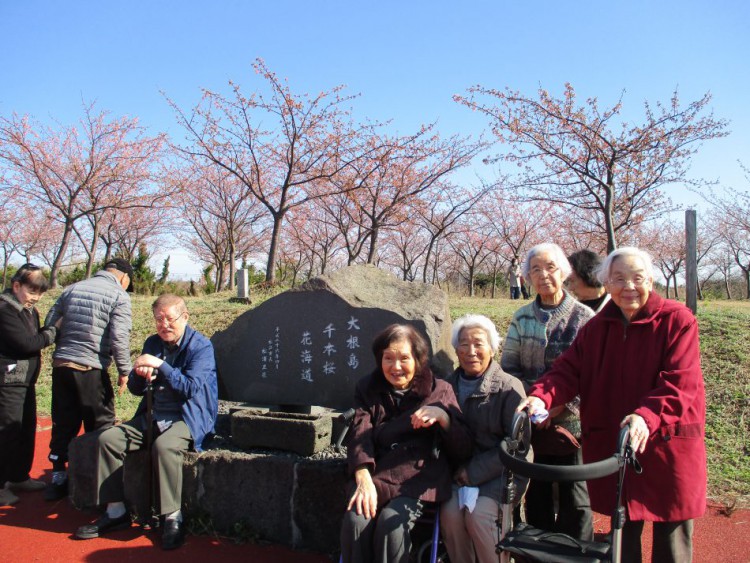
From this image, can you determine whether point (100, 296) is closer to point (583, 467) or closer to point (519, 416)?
point (519, 416)

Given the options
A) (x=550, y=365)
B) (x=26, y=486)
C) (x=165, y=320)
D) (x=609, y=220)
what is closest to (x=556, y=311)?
(x=550, y=365)

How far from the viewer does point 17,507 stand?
12.0 feet

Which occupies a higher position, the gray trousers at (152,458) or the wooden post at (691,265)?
the wooden post at (691,265)

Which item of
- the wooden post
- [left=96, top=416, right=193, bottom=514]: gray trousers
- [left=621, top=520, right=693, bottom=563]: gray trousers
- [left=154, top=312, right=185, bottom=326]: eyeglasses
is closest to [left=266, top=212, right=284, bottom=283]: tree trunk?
the wooden post

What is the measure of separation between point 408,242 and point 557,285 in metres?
22.7

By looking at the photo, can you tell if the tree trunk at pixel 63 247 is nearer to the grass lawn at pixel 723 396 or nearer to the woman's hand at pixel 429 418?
the grass lawn at pixel 723 396

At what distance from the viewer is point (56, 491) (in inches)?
148

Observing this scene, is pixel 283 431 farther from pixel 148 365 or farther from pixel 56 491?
pixel 56 491

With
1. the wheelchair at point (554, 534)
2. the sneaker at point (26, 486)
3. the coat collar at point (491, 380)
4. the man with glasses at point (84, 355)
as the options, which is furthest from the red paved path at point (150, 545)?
the wheelchair at point (554, 534)

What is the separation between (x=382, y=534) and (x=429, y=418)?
1.64 ft

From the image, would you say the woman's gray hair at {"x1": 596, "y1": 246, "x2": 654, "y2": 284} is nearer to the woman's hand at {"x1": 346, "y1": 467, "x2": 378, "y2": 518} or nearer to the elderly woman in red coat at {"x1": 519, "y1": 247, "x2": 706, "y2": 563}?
the elderly woman in red coat at {"x1": 519, "y1": 247, "x2": 706, "y2": 563}

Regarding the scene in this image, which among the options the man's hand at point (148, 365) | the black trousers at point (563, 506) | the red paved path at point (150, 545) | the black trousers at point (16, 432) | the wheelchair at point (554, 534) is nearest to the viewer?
the wheelchair at point (554, 534)

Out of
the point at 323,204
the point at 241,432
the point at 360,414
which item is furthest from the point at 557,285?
the point at 323,204

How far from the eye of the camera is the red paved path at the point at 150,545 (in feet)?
9.83
